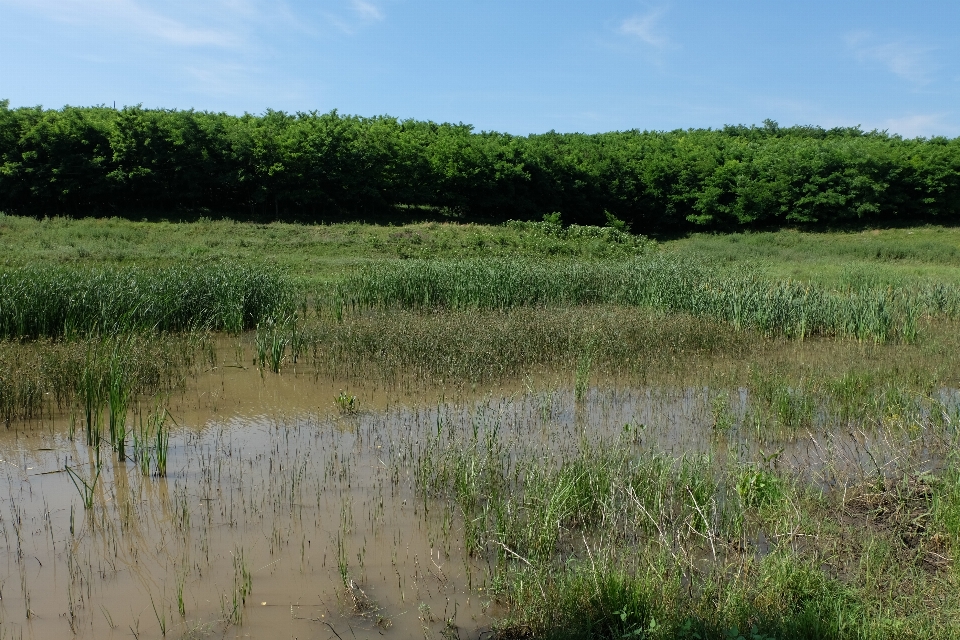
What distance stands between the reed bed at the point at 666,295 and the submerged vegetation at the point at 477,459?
0.28 feet

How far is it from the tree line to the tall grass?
68.8 feet

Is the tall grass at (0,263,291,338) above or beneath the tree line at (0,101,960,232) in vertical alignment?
beneath

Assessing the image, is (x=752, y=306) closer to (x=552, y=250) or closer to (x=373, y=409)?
(x=373, y=409)

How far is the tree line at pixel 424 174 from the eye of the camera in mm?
33344

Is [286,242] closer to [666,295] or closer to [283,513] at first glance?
[666,295]

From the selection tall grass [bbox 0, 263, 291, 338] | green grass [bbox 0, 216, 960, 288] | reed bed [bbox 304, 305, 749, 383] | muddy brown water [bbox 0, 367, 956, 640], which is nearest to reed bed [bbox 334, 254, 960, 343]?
reed bed [bbox 304, 305, 749, 383]

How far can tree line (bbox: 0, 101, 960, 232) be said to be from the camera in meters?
33.3

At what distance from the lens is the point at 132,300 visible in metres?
12.3

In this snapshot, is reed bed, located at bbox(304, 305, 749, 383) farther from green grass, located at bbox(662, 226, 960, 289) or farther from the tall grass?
green grass, located at bbox(662, 226, 960, 289)

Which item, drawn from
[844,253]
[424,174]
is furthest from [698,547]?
[424,174]

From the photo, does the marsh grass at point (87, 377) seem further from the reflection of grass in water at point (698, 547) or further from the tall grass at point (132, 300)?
the reflection of grass in water at point (698, 547)

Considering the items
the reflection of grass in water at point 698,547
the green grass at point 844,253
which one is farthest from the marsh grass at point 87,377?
the green grass at point 844,253

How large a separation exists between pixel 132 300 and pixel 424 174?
26951mm

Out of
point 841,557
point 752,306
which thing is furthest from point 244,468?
point 752,306
